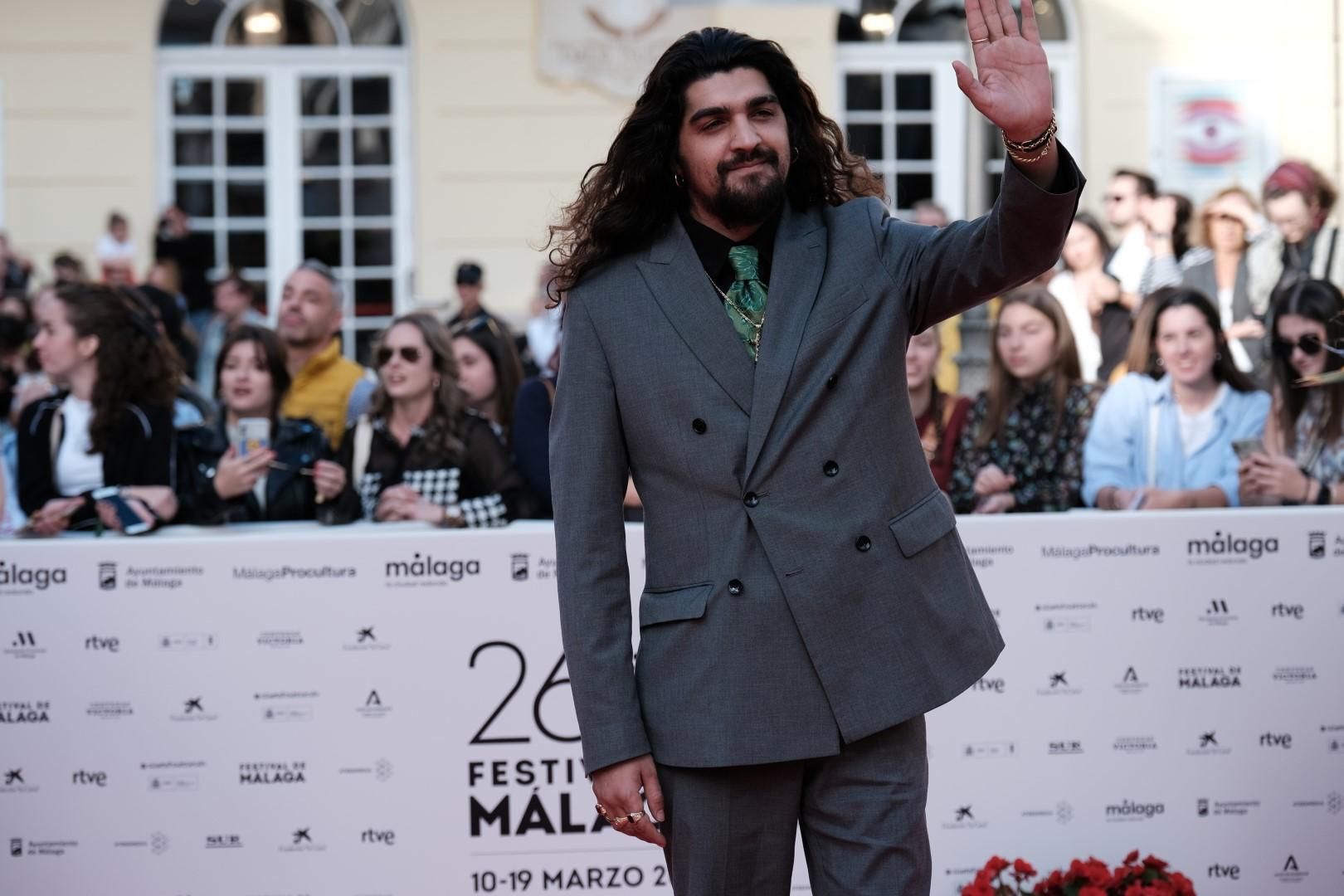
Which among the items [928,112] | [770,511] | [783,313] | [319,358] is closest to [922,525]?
[770,511]

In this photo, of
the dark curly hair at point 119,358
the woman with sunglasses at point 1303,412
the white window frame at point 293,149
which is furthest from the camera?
the white window frame at point 293,149

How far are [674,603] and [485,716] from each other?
5.55ft

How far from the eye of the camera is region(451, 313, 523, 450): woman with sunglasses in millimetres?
6781

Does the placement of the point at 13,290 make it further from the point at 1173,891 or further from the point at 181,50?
the point at 1173,891

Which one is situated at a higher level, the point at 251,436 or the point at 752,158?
the point at 752,158

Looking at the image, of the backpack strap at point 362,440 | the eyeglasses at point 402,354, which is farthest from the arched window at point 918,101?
the eyeglasses at point 402,354

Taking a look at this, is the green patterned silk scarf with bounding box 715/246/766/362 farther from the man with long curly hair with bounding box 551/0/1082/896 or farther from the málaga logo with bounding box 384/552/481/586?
the málaga logo with bounding box 384/552/481/586

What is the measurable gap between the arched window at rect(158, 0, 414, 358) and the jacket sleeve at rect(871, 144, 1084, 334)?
32.5ft

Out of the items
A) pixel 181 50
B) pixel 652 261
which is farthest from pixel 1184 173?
pixel 652 261

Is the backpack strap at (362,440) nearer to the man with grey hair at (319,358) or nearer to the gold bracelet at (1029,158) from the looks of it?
the man with grey hair at (319,358)

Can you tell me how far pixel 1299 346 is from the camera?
5.65 meters

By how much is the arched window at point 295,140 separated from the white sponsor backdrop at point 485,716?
26.8 ft

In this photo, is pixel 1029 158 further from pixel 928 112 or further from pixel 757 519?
pixel 928 112

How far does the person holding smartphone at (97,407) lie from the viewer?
5734 millimetres
